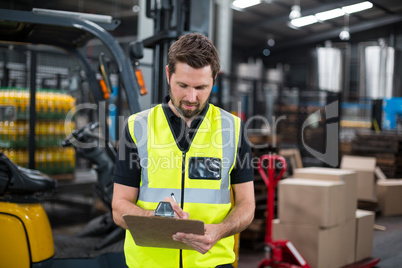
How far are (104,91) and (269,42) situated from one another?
1944 centimetres

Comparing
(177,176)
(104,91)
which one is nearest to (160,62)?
(104,91)

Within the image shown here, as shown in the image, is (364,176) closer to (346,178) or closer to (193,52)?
(346,178)

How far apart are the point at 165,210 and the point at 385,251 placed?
184 inches

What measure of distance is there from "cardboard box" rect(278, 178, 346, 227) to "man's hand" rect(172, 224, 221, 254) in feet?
8.57

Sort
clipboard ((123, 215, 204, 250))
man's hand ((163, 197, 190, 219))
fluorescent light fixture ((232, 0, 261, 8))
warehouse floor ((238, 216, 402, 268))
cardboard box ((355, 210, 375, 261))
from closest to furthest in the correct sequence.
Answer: clipboard ((123, 215, 204, 250)) → man's hand ((163, 197, 190, 219)) → cardboard box ((355, 210, 375, 261)) → warehouse floor ((238, 216, 402, 268)) → fluorescent light fixture ((232, 0, 261, 8))

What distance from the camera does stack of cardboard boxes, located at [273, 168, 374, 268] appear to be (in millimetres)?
4078

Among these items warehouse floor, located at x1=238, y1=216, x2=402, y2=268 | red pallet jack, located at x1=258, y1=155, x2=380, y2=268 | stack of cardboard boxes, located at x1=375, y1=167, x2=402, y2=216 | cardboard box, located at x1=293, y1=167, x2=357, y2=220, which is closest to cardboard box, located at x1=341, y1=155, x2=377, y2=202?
stack of cardboard boxes, located at x1=375, y1=167, x2=402, y2=216

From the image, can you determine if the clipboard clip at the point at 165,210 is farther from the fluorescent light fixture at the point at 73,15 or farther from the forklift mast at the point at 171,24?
the forklift mast at the point at 171,24

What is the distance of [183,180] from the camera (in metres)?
1.81

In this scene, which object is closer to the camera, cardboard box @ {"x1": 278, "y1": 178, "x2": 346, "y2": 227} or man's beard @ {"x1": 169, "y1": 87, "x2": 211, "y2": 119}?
man's beard @ {"x1": 169, "y1": 87, "x2": 211, "y2": 119}

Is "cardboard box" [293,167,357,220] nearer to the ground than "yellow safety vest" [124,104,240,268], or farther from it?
nearer to the ground

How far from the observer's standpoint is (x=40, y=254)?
9.39 ft

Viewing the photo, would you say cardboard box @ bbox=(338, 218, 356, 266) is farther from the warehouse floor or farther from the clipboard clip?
the clipboard clip

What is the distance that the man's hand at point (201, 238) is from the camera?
1.58 m
